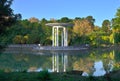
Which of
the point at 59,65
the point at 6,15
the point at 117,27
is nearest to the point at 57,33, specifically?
A: the point at 117,27

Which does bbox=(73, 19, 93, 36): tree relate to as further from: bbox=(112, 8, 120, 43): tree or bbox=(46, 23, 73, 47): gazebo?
bbox=(112, 8, 120, 43): tree

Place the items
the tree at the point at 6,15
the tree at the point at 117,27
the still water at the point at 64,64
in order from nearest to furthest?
the tree at the point at 6,15 → the still water at the point at 64,64 → the tree at the point at 117,27

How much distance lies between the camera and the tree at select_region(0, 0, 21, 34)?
6.86 metres

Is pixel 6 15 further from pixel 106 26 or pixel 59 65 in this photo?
pixel 106 26

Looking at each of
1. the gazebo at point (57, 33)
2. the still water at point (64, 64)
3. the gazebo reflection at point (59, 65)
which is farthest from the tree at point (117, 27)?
the gazebo reflection at point (59, 65)

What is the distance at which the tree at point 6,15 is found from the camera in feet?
22.5

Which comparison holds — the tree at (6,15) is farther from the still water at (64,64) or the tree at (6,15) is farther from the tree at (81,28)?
the tree at (81,28)

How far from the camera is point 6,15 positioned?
22.8 ft

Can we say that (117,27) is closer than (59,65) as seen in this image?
No

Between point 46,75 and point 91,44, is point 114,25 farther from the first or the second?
point 46,75

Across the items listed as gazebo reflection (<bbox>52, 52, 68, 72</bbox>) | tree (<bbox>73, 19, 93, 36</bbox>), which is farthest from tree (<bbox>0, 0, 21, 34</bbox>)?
tree (<bbox>73, 19, 93, 36</bbox>)

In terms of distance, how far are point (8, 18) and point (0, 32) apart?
1.18ft

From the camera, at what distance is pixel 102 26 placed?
61969 mm

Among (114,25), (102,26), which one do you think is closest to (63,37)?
(114,25)
